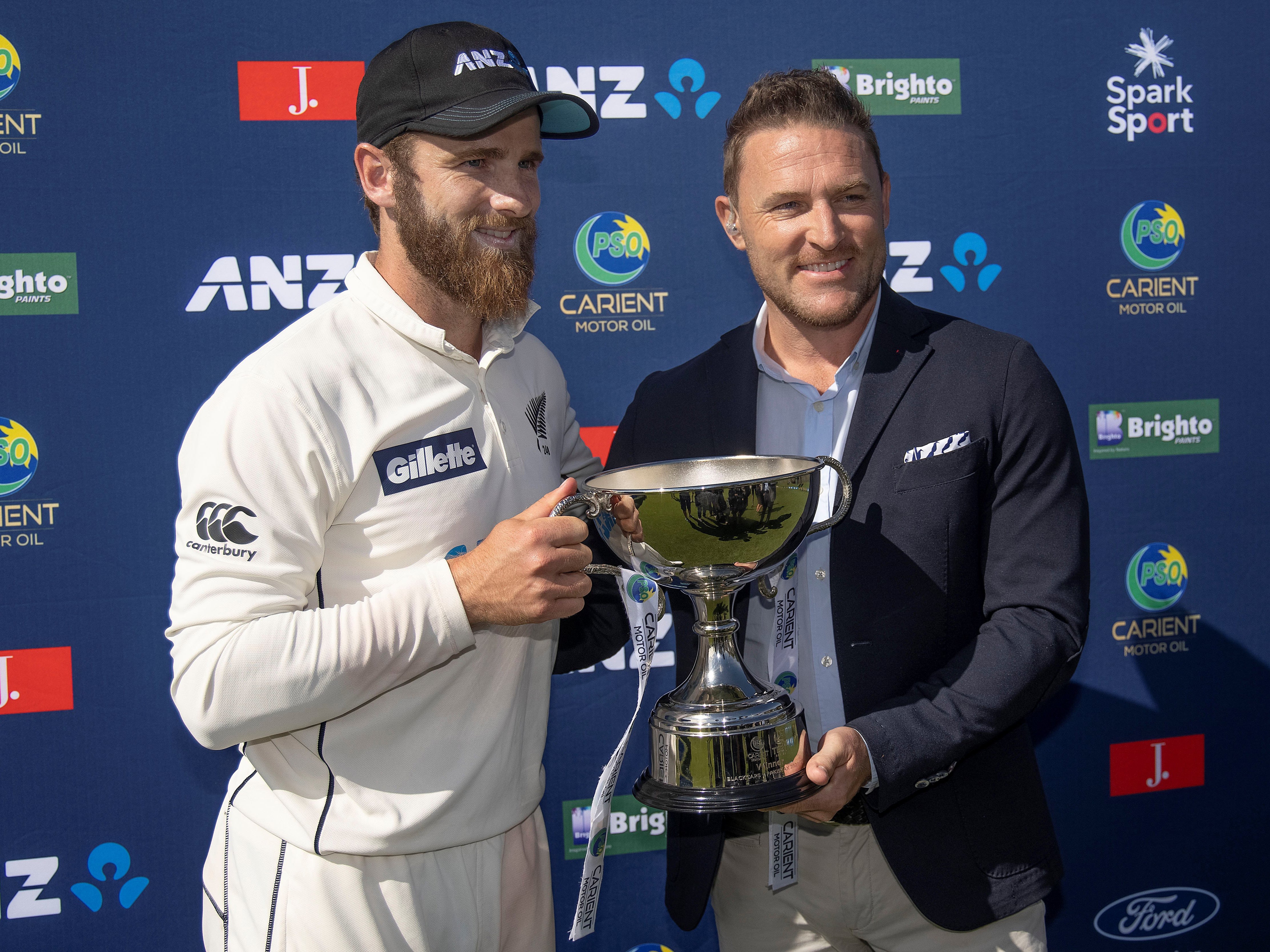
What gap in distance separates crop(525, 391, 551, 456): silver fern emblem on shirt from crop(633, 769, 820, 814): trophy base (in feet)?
2.29

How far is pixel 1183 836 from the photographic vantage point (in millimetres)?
3082

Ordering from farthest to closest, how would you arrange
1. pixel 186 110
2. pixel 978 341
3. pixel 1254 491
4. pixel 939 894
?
pixel 1254 491 < pixel 186 110 < pixel 978 341 < pixel 939 894

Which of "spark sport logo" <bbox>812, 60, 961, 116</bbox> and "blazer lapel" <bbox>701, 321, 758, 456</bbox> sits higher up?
"spark sport logo" <bbox>812, 60, 961, 116</bbox>

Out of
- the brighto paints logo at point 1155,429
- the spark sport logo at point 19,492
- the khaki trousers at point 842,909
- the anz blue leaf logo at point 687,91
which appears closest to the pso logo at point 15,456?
the spark sport logo at point 19,492

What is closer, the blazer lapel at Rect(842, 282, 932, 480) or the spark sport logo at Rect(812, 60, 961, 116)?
the blazer lapel at Rect(842, 282, 932, 480)

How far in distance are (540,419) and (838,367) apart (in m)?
0.59

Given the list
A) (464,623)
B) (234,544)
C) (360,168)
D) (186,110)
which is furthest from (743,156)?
(186,110)

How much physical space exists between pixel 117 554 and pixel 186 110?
1.18 meters

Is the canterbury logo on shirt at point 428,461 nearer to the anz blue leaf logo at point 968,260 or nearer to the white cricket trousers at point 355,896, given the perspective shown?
the white cricket trousers at point 355,896

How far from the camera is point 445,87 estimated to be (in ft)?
5.39

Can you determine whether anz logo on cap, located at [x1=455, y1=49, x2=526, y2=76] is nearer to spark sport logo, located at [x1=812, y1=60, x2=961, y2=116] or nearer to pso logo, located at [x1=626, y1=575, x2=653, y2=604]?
pso logo, located at [x1=626, y1=575, x2=653, y2=604]

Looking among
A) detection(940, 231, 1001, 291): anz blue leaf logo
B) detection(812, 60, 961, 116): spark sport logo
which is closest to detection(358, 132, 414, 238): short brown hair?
detection(812, 60, 961, 116): spark sport logo

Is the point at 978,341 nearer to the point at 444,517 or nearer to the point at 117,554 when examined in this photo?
the point at 444,517

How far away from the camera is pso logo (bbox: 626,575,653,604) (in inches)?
60.6
